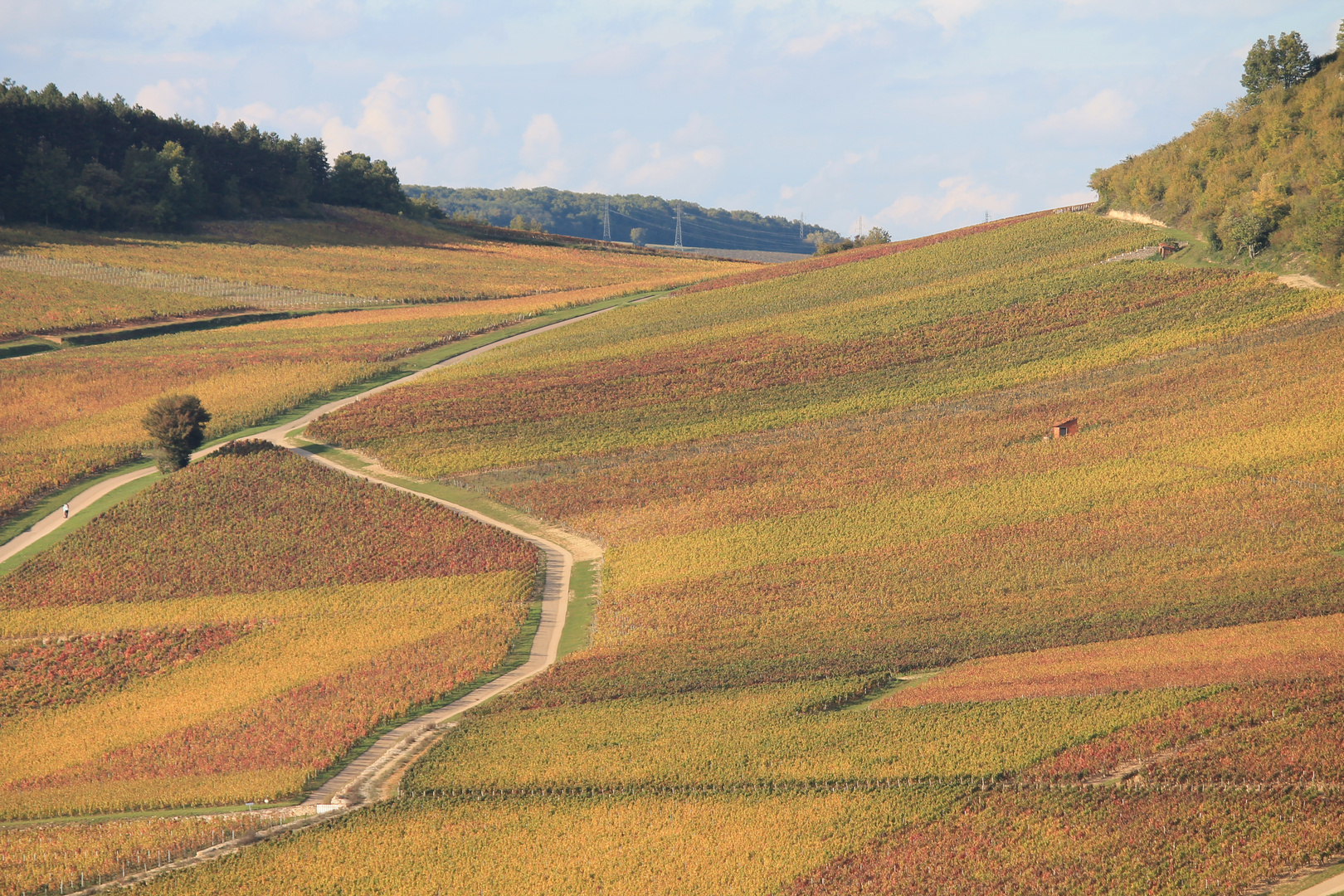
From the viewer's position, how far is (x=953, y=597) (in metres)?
45.6

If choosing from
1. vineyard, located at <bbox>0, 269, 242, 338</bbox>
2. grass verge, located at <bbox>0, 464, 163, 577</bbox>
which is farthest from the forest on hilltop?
vineyard, located at <bbox>0, 269, 242, 338</bbox>

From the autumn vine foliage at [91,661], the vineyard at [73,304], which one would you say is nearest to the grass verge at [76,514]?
the autumn vine foliage at [91,661]

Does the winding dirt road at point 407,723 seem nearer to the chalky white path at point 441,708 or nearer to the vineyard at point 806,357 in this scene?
the chalky white path at point 441,708

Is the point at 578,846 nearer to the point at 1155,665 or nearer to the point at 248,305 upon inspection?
the point at 1155,665

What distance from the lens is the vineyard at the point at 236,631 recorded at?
122 feet

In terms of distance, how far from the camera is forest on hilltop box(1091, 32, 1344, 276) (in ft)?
252

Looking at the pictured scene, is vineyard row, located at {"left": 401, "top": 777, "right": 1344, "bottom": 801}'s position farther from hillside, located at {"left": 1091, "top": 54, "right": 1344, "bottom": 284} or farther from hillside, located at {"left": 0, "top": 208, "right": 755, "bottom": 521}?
hillside, located at {"left": 1091, "top": 54, "right": 1344, "bottom": 284}

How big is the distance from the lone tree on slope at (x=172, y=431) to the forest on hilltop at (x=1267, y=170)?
71790 millimetres

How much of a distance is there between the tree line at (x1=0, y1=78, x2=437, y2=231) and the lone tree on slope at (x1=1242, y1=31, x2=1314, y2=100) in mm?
114509

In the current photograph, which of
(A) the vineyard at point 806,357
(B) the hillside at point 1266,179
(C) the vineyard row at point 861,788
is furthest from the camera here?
(B) the hillside at point 1266,179

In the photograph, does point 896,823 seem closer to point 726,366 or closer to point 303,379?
point 726,366

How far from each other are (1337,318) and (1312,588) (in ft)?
120

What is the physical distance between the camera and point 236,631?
49781 millimetres

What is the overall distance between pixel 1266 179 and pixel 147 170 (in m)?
124
